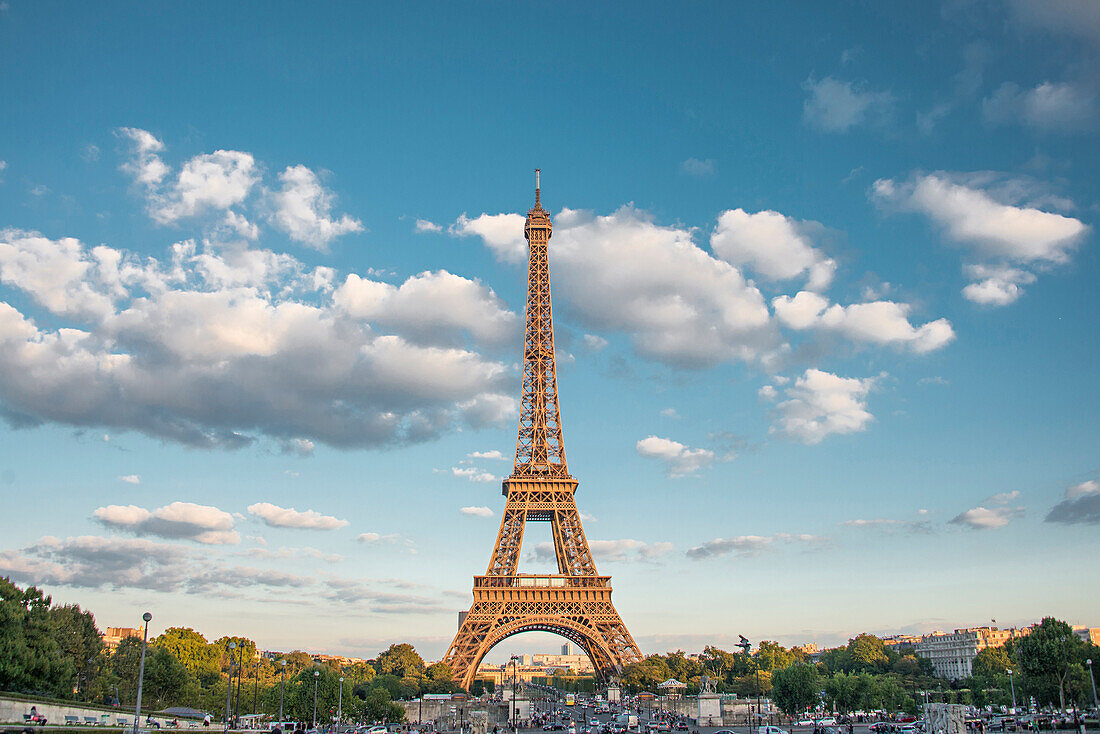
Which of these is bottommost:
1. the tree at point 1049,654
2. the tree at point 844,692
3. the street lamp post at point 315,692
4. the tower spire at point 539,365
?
the tree at point 844,692

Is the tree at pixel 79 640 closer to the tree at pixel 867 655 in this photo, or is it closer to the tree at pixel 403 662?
the tree at pixel 403 662

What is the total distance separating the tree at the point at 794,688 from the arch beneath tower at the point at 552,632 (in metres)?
18.6

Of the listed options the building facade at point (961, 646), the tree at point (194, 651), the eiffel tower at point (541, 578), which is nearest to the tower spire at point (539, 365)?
the eiffel tower at point (541, 578)

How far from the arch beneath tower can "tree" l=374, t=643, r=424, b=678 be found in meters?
24.1

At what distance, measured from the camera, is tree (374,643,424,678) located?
4493 inches

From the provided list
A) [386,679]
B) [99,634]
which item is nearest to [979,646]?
[386,679]

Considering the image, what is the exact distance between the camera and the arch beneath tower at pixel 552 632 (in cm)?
9188

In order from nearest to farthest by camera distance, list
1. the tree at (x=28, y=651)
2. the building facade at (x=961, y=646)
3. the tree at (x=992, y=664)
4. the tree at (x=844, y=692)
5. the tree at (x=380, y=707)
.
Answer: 1. the tree at (x=28, y=651)
2. the tree at (x=380, y=707)
3. the tree at (x=844, y=692)
4. the tree at (x=992, y=664)
5. the building facade at (x=961, y=646)

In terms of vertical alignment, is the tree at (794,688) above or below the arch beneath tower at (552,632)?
below

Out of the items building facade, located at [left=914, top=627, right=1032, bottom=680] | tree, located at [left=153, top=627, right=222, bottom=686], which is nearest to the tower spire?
tree, located at [left=153, top=627, right=222, bottom=686]

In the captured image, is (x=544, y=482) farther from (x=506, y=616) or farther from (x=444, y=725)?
(x=444, y=725)

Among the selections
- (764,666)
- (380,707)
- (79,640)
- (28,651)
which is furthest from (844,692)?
(28,651)

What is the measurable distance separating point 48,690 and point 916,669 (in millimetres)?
Result: 123308

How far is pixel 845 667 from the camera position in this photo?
138500 mm
